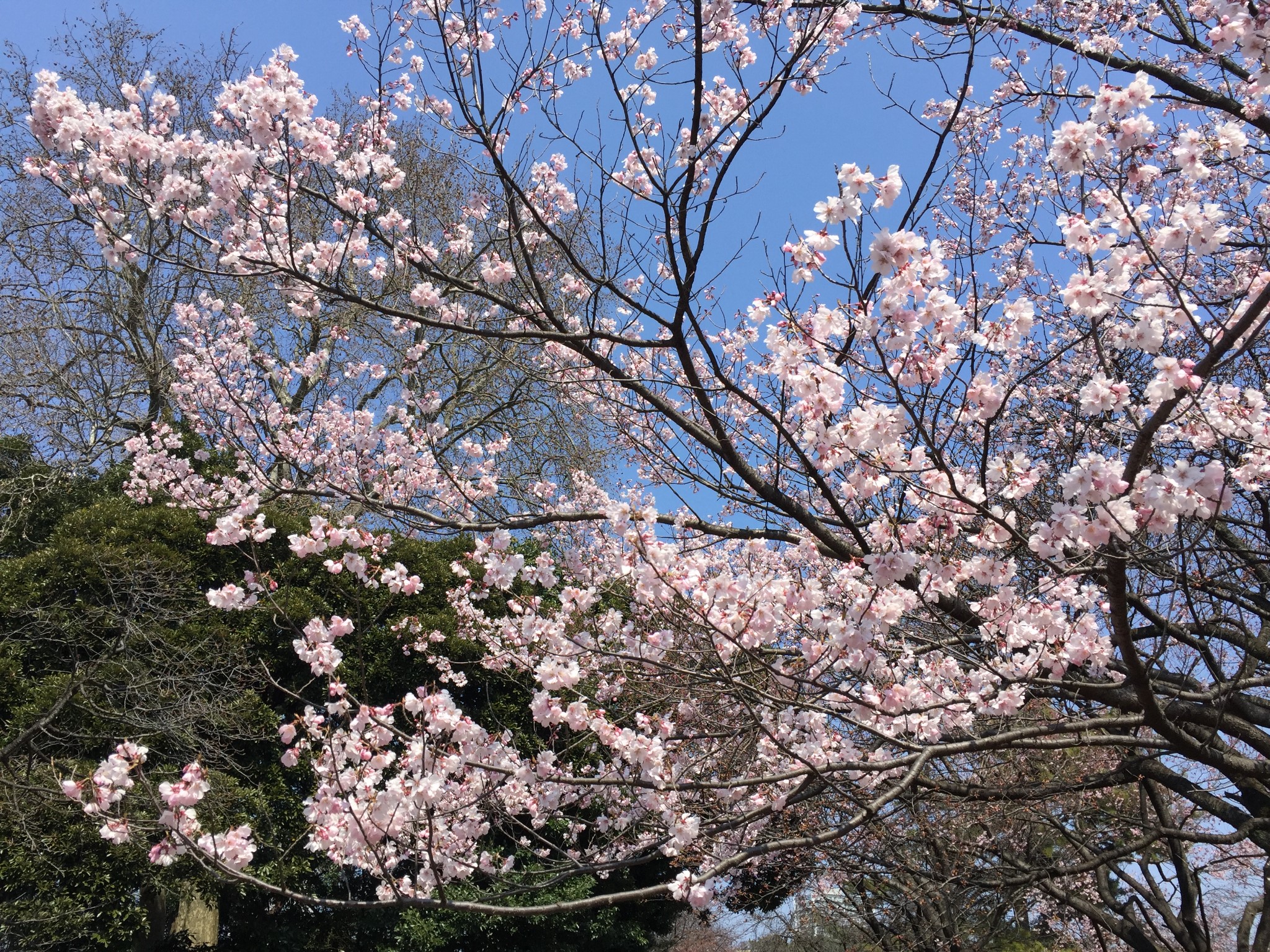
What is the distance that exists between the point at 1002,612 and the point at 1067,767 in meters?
4.01

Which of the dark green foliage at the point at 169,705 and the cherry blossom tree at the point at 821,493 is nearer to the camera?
the cherry blossom tree at the point at 821,493

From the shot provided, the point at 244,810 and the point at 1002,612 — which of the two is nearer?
the point at 1002,612

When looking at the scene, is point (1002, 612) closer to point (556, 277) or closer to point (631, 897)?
point (631, 897)

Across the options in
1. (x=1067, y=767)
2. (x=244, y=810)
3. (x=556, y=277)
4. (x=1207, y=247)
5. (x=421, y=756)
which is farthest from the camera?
(x=556, y=277)

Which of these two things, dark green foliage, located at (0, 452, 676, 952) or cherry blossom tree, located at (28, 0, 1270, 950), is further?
dark green foliage, located at (0, 452, 676, 952)

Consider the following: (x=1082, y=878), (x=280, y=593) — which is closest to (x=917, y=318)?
(x=1082, y=878)

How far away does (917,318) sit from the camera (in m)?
2.68

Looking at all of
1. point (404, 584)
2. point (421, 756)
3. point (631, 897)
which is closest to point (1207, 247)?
point (631, 897)

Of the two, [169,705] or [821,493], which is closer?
[821,493]

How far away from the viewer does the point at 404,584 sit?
4.23 metres

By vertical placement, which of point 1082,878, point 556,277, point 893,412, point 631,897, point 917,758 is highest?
point 556,277

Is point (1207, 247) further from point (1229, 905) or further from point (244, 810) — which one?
point (1229, 905)

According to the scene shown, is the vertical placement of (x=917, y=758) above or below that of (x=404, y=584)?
below

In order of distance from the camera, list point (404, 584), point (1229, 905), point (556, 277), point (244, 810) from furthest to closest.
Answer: point (556, 277) → point (1229, 905) → point (244, 810) → point (404, 584)
